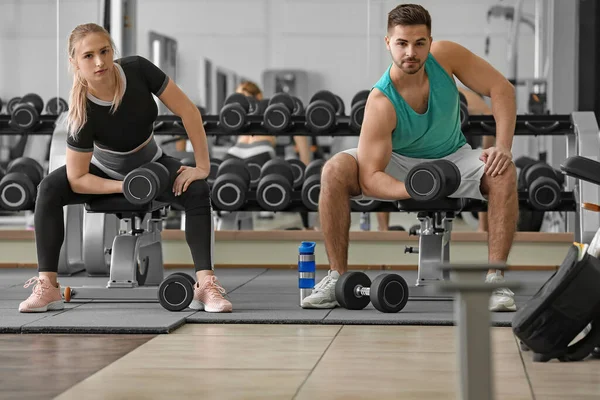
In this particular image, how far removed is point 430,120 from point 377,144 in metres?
0.21

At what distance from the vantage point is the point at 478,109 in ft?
15.4

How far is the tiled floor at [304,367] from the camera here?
1.77 meters

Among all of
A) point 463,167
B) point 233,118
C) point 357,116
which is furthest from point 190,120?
point 357,116

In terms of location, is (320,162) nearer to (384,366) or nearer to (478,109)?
(478,109)

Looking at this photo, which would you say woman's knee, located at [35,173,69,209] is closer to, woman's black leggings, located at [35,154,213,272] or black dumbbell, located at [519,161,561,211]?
woman's black leggings, located at [35,154,213,272]

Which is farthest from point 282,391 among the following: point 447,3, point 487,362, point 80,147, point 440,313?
point 447,3

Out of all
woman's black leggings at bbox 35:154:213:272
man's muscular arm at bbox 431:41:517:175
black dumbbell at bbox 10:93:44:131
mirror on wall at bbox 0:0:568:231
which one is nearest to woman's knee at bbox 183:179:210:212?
woman's black leggings at bbox 35:154:213:272

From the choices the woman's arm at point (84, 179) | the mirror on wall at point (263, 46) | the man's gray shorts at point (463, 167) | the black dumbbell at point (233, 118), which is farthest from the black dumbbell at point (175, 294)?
the mirror on wall at point (263, 46)

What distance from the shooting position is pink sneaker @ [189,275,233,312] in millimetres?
2865

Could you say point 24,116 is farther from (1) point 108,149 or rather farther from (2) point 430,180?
(2) point 430,180

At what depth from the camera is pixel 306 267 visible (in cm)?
294

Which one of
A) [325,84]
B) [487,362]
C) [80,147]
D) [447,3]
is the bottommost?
[487,362]

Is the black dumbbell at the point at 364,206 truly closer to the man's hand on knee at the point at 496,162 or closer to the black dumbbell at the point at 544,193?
the black dumbbell at the point at 544,193

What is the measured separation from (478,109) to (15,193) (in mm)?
2175
